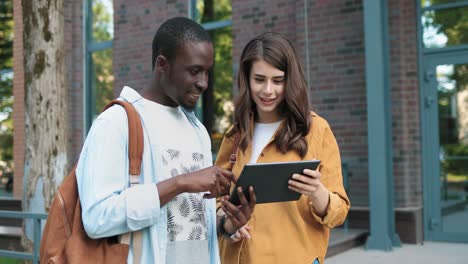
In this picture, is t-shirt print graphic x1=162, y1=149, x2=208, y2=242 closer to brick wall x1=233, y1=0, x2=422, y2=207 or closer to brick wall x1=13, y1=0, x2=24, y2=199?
brick wall x1=233, y1=0, x2=422, y2=207

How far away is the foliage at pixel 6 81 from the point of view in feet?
37.0

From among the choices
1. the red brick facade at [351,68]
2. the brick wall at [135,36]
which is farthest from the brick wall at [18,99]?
the red brick facade at [351,68]

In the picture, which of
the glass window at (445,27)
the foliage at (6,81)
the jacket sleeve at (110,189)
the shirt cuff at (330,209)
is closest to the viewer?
the jacket sleeve at (110,189)

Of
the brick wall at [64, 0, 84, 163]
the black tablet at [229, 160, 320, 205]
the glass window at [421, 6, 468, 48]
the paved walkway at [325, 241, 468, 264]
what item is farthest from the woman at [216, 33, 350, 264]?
the brick wall at [64, 0, 84, 163]

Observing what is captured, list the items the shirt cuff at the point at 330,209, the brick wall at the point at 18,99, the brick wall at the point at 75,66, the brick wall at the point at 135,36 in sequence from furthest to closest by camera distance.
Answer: the brick wall at the point at 18,99 < the brick wall at the point at 75,66 < the brick wall at the point at 135,36 < the shirt cuff at the point at 330,209

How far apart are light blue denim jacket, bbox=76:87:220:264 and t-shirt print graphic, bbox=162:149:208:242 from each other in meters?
0.06

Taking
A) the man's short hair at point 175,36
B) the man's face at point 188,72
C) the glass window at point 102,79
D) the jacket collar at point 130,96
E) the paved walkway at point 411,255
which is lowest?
the paved walkway at point 411,255

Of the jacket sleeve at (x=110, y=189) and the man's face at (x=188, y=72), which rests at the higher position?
the man's face at (x=188, y=72)

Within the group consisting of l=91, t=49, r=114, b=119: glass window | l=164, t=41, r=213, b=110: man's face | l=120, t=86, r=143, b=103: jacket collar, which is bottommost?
l=120, t=86, r=143, b=103: jacket collar

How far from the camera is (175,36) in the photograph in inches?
72.7

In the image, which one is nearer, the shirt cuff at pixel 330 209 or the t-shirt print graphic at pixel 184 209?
the t-shirt print graphic at pixel 184 209

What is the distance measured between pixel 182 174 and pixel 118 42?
27.3 feet

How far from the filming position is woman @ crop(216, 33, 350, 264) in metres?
2.20

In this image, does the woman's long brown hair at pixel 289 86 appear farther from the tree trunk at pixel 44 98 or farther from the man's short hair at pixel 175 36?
the tree trunk at pixel 44 98
